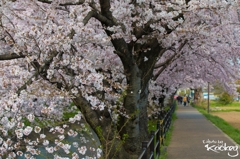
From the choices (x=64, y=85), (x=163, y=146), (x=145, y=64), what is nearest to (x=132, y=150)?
(x=145, y=64)

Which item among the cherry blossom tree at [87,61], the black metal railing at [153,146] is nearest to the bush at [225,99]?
the cherry blossom tree at [87,61]

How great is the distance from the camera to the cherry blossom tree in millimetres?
4824

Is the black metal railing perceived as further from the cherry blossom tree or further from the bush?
the bush

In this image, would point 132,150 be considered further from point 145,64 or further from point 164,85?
point 164,85

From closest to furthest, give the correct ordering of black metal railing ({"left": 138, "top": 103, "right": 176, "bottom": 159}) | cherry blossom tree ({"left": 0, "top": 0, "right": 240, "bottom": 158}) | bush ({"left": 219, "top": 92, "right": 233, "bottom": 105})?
cherry blossom tree ({"left": 0, "top": 0, "right": 240, "bottom": 158}) → black metal railing ({"left": 138, "top": 103, "right": 176, "bottom": 159}) → bush ({"left": 219, "top": 92, "right": 233, "bottom": 105})

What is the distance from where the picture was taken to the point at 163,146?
11453 mm

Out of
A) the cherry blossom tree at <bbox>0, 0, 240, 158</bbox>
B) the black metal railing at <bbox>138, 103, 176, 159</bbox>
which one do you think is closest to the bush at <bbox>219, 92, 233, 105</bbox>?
the cherry blossom tree at <bbox>0, 0, 240, 158</bbox>

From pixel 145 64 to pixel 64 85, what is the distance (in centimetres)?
251

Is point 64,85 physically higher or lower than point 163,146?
higher

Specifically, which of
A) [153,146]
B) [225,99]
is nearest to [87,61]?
[153,146]

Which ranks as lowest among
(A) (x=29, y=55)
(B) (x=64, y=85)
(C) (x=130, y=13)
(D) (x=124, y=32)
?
(B) (x=64, y=85)

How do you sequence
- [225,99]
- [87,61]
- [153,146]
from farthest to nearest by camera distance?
[225,99] < [153,146] < [87,61]

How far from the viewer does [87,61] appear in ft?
17.0

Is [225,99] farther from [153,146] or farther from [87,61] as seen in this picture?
[87,61]
